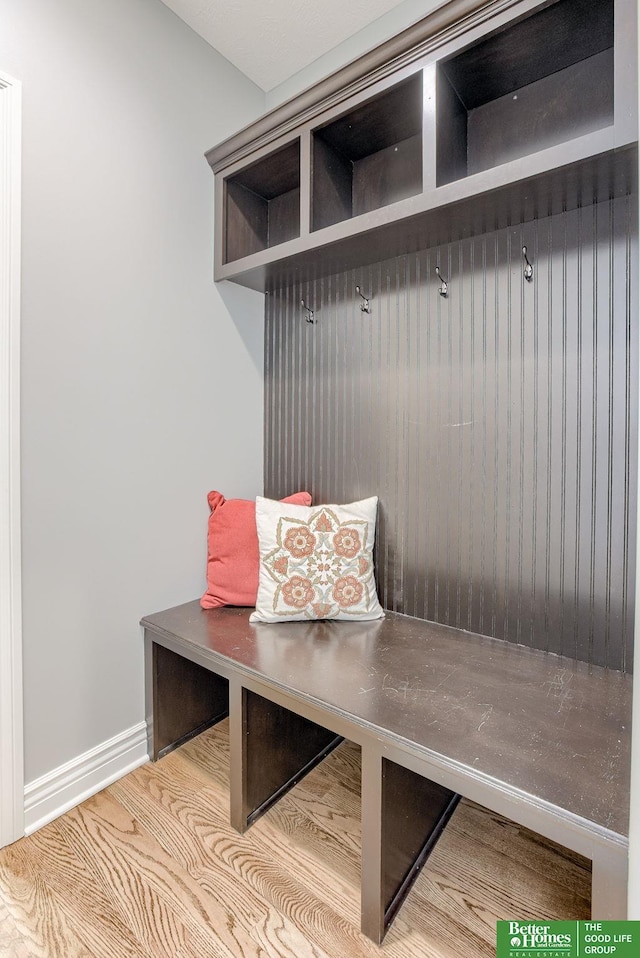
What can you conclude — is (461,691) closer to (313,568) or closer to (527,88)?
(313,568)

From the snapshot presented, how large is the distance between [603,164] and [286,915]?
1.87 metres

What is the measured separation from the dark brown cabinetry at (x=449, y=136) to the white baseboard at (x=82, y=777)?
168cm

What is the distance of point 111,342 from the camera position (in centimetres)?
157

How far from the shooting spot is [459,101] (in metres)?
1.48

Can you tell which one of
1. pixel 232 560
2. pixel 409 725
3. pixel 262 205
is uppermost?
pixel 262 205

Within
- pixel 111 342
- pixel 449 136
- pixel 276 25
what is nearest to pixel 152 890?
pixel 111 342

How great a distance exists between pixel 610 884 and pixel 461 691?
1.48 ft

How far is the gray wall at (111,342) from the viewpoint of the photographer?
1396 millimetres

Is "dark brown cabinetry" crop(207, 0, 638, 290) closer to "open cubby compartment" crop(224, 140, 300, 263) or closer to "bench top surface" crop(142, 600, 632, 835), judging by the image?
"open cubby compartment" crop(224, 140, 300, 263)

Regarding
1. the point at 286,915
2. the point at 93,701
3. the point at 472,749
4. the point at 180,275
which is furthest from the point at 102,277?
the point at 286,915

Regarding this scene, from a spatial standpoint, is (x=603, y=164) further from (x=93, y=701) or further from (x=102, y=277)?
(x=93, y=701)

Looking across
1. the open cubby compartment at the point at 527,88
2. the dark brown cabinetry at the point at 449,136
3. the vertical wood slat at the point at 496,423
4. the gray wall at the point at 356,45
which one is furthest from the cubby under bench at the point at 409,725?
the gray wall at the point at 356,45

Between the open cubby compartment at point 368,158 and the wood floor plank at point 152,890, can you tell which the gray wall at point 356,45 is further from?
the wood floor plank at point 152,890

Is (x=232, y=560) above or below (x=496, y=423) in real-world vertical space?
below
